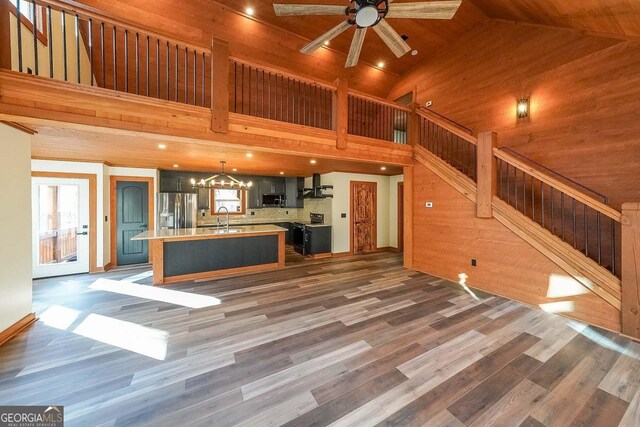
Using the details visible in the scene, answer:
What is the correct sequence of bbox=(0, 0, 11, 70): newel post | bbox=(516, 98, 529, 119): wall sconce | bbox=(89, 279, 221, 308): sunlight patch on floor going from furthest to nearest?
bbox=(516, 98, 529, 119): wall sconce, bbox=(89, 279, 221, 308): sunlight patch on floor, bbox=(0, 0, 11, 70): newel post

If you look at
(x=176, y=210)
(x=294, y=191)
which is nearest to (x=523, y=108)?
(x=294, y=191)

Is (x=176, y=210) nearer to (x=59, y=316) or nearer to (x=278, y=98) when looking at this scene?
(x=59, y=316)

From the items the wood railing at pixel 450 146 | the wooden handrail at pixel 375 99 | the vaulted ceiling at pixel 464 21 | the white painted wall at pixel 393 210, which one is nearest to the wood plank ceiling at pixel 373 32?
the vaulted ceiling at pixel 464 21

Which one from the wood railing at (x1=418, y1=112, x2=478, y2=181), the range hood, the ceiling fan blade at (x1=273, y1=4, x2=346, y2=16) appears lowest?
the range hood

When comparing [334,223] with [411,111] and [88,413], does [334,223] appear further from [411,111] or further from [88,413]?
[88,413]

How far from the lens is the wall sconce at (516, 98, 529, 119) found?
439 centimetres

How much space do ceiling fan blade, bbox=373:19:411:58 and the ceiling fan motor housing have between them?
4.2 inches

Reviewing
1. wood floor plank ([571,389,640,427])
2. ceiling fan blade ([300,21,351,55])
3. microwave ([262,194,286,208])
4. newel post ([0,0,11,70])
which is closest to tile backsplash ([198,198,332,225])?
microwave ([262,194,286,208])

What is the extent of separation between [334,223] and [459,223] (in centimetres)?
324

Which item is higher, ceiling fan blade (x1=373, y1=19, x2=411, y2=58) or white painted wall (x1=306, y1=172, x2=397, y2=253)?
ceiling fan blade (x1=373, y1=19, x2=411, y2=58)

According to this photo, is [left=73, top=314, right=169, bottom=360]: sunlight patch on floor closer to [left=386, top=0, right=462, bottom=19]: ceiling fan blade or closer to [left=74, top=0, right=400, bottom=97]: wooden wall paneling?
[left=74, top=0, right=400, bottom=97]: wooden wall paneling

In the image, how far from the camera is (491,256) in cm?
394

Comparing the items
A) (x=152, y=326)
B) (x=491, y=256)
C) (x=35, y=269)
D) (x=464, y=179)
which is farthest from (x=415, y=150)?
(x=35, y=269)

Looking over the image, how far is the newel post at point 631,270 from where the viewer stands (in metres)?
2.61
